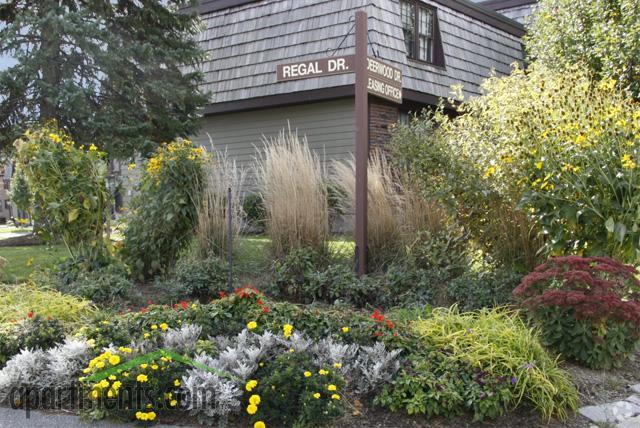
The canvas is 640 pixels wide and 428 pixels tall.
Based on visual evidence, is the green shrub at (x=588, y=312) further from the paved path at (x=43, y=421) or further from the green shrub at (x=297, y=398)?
the paved path at (x=43, y=421)

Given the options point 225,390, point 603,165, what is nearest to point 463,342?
point 225,390

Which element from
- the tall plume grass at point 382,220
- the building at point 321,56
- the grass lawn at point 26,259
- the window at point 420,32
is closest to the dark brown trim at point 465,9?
the building at point 321,56

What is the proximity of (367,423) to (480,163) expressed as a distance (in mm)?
3310

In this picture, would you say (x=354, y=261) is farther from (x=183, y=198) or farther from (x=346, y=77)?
(x=346, y=77)

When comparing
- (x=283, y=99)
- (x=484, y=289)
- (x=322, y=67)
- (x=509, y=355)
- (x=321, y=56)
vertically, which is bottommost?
(x=509, y=355)

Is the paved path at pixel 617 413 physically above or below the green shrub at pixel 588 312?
below

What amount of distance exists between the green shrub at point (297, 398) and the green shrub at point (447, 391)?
344 millimetres

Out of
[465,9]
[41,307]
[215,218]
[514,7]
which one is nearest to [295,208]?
[215,218]

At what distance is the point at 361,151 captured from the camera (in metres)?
6.14

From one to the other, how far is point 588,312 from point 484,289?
1.44 metres

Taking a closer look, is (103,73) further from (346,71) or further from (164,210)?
(346,71)

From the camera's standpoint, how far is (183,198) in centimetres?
643

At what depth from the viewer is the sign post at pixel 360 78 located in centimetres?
586

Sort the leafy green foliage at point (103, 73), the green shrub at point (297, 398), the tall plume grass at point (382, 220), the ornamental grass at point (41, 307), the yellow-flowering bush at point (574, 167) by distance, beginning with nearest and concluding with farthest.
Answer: the green shrub at point (297, 398), the ornamental grass at point (41, 307), the yellow-flowering bush at point (574, 167), the tall plume grass at point (382, 220), the leafy green foliage at point (103, 73)
